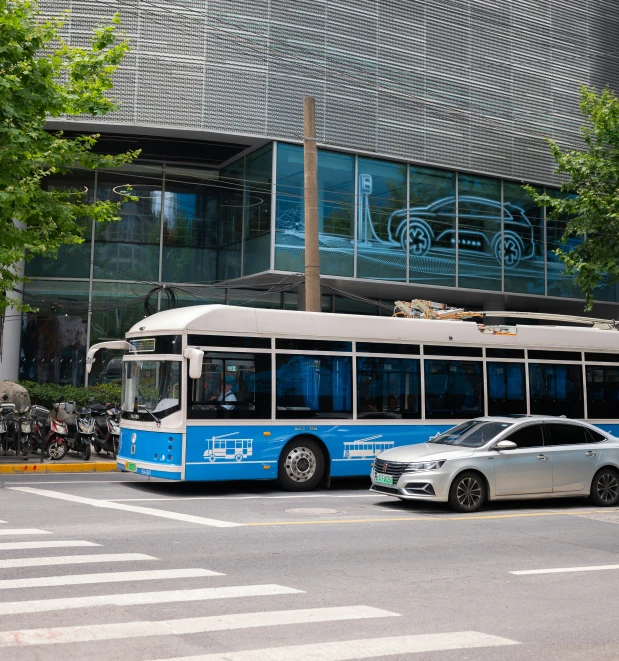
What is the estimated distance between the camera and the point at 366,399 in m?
15.9

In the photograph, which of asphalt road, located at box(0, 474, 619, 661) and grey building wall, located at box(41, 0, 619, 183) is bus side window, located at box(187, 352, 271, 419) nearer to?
asphalt road, located at box(0, 474, 619, 661)

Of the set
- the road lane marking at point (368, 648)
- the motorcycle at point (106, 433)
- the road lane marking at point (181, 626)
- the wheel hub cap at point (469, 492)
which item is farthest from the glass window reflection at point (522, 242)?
the road lane marking at point (368, 648)

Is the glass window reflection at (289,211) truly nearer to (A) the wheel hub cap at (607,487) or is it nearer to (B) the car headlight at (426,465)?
(A) the wheel hub cap at (607,487)

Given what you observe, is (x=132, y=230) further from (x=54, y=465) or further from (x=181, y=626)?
(x=181, y=626)

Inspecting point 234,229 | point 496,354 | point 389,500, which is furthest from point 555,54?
point 389,500

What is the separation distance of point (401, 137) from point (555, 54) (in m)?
7.26

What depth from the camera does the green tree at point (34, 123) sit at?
15.3 meters

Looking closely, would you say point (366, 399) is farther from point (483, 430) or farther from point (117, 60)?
point (117, 60)

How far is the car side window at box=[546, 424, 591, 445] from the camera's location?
1388cm

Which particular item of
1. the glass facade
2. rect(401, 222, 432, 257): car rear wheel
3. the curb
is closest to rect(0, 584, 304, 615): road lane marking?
the curb

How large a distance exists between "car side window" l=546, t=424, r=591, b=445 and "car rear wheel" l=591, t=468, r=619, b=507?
60cm

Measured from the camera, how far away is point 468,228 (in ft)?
93.1

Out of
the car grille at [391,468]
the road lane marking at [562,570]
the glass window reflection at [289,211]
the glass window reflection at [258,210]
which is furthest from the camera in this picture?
the glass window reflection at [258,210]

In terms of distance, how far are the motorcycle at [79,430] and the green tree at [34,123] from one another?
2.57m
